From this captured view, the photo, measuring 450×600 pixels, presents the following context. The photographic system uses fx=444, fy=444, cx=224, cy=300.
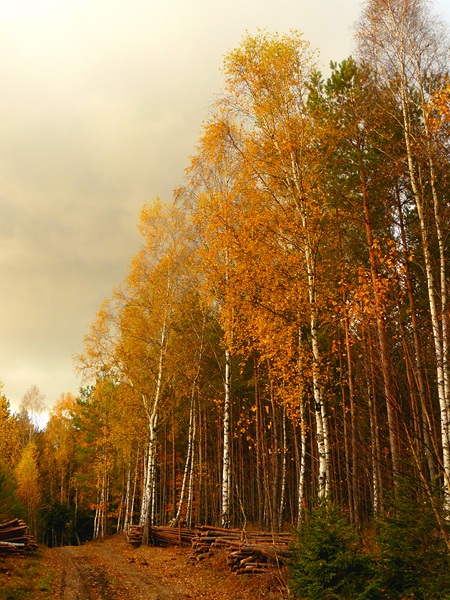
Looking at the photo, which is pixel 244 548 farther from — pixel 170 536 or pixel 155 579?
pixel 170 536

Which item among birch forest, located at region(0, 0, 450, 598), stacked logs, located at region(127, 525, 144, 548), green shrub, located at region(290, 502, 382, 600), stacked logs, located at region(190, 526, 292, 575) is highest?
birch forest, located at region(0, 0, 450, 598)

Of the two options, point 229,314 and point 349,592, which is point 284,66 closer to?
point 229,314

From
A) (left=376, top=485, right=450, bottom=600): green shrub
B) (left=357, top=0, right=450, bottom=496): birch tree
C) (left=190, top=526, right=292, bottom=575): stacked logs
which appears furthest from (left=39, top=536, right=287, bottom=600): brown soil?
(left=357, top=0, right=450, bottom=496): birch tree

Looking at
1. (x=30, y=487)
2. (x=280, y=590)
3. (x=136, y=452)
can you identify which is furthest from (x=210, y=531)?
(x=30, y=487)

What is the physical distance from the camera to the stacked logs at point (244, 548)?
1061 centimetres

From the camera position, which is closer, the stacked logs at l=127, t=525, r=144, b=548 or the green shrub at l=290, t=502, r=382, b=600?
the green shrub at l=290, t=502, r=382, b=600

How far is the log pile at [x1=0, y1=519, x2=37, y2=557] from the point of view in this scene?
15.7m

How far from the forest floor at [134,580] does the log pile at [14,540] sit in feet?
1.65

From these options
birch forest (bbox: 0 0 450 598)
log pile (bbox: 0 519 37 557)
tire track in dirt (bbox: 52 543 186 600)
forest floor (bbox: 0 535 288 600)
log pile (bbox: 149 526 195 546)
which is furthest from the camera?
log pile (bbox: 149 526 195 546)

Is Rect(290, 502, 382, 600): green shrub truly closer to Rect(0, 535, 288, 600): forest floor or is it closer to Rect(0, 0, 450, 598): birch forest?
Rect(0, 0, 450, 598): birch forest

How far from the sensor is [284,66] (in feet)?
37.1

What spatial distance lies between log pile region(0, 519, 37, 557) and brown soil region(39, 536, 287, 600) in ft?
3.65

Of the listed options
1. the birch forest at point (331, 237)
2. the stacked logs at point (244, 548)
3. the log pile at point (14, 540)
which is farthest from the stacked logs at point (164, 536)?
the log pile at point (14, 540)

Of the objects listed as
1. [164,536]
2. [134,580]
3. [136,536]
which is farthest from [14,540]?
[134,580]
